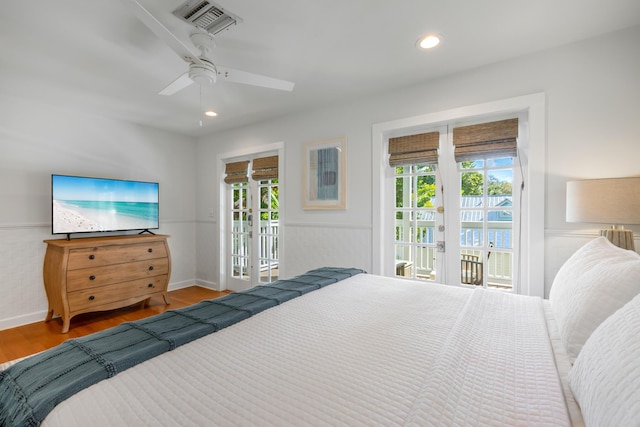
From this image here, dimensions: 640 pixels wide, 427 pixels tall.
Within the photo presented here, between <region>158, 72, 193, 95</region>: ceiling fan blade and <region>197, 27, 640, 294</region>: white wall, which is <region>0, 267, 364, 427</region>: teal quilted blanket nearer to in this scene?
<region>158, 72, 193, 95</region>: ceiling fan blade

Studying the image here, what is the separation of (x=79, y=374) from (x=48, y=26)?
2.27 meters

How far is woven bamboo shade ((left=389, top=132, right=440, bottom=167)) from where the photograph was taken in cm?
272

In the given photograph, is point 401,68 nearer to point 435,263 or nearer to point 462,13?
point 462,13

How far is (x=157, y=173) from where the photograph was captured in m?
4.27

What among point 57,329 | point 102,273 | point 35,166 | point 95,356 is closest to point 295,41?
point 95,356

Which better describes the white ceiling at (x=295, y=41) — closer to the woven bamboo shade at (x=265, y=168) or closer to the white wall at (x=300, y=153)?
the white wall at (x=300, y=153)

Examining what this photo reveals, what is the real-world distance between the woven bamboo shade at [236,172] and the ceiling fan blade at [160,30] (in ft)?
7.89

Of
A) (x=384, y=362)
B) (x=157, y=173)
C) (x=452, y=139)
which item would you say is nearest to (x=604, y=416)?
(x=384, y=362)

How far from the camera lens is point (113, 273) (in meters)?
3.24

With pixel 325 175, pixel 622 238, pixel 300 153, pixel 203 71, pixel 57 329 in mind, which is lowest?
pixel 57 329

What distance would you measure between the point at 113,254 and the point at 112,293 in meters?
0.43

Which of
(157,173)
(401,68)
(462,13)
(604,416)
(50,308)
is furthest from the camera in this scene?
(157,173)

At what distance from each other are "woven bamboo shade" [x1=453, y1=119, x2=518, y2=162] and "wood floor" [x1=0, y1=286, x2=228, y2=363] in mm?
3673

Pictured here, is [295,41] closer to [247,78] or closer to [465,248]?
[247,78]
